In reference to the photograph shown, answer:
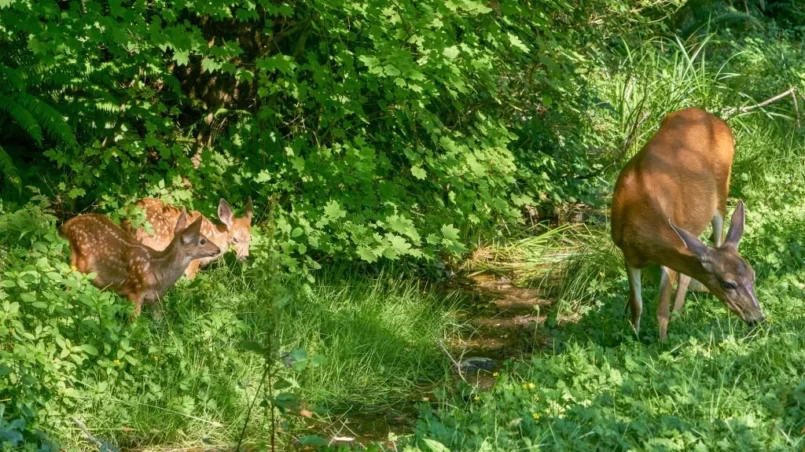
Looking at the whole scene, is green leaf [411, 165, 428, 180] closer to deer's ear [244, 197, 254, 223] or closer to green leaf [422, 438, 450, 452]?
deer's ear [244, 197, 254, 223]

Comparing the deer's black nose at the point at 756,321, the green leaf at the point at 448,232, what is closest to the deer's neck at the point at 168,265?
the green leaf at the point at 448,232

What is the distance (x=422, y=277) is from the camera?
9.62 metres

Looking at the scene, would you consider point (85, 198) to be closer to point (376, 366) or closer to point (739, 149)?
point (376, 366)

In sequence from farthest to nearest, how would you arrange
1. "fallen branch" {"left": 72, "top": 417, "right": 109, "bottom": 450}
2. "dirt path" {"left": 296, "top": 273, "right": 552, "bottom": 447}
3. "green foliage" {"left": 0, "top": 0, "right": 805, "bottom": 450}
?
"dirt path" {"left": 296, "top": 273, "right": 552, "bottom": 447} → "green foliage" {"left": 0, "top": 0, "right": 805, "bottom": 450} → "fallen branch" {"left": 72, "top": 417, "right": 109, "bottom": 450}

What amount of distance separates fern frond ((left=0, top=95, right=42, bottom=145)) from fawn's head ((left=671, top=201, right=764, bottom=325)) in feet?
13.7

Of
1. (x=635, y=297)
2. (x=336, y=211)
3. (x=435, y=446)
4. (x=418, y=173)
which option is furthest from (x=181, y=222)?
(x=435, y=446)

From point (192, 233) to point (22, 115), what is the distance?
4.41ft

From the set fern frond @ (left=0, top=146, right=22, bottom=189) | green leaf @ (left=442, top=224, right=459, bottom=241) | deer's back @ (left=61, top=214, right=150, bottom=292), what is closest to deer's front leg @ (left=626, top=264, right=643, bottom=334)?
green leaf @ (left=442, top=224, right=459, bottom=241)

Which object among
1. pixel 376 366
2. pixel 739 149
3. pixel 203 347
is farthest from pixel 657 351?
pixel 739 149

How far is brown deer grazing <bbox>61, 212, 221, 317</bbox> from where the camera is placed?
763cm

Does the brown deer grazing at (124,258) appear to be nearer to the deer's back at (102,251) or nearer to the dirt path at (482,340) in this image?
the deer's back at (102,251)

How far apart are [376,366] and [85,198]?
2852 millimetres

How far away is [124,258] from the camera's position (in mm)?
7750

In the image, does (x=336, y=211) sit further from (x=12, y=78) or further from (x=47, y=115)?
(x=12, y=78)
